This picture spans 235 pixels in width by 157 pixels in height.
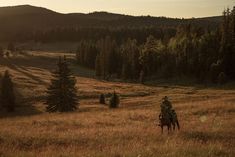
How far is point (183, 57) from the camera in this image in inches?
4589

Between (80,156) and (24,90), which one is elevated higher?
(80,156)

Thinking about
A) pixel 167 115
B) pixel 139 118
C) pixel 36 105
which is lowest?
pixel 36 105

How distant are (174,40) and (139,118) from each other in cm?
9842

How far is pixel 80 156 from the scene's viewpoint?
13.2 m

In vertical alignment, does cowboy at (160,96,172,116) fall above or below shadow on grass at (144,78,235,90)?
above

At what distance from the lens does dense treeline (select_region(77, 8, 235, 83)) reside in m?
105

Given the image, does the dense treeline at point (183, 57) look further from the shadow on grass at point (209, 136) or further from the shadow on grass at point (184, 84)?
the shadow on grass at point (209, 136)

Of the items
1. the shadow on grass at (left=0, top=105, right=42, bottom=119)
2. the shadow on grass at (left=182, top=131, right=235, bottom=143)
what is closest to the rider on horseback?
the shadow on grass at (left=182, top=131, right=235, bottom=143)

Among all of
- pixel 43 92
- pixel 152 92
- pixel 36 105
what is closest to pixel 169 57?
pixel 152 92

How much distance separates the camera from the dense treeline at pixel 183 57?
344 feet

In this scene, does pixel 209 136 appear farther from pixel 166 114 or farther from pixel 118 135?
pixel 118 135

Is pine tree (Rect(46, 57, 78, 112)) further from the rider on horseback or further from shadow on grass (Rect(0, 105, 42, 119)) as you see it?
the rider on horseback

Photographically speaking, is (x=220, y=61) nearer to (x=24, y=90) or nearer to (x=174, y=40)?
(x=174, y=40)

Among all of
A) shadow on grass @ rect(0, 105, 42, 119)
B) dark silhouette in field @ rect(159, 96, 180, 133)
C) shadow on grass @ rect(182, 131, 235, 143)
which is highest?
dark silhouette in field @ rect(159, 96, 180, 133)
